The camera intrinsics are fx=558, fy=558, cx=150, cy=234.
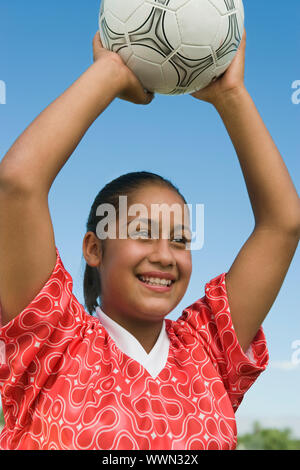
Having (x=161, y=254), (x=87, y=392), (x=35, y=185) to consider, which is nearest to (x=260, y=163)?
(x=161, y=254)

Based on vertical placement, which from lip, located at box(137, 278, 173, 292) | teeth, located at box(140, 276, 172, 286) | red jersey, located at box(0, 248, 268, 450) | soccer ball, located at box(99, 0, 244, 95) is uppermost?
soccer ball, located at box(99, 0, 244, 95)

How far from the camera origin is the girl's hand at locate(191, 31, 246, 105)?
2.56 meters

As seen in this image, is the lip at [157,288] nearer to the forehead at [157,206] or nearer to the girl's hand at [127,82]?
the forehead at [157,206]

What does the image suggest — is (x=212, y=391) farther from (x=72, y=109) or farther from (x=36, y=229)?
(x=72, y=109)

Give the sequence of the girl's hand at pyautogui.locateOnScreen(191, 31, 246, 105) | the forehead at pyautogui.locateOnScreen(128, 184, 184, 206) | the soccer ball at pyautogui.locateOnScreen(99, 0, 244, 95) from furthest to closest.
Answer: the girl's hand at pyautogui.locateOnScreen(191, 31, 246, 105) < the forehead at pyautogui.locateOnScreen(128, 184, 184, 206) < the soccer ball at pyautogui.locateOnScreen(99, 0, 244, 95)

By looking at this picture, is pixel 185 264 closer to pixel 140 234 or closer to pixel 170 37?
pixel 140 234

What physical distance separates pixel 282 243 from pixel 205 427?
2.98 ft

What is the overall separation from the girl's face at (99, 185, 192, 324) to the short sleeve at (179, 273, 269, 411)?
0.22 m

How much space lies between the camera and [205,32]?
7.43 feet

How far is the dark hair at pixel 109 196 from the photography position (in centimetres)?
255

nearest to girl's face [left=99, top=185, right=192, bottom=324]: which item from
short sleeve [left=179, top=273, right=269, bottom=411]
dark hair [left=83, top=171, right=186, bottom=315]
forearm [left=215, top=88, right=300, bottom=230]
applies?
dark hair [left=83, top=171, right=186, bottom=315]

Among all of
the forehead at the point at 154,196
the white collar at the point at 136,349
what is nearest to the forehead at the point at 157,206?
the forehead at the point at 154,196

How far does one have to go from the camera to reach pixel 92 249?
2541mm

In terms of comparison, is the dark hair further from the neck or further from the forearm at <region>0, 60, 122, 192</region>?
the forearm at <region>0, 60, 122, 192</region>
